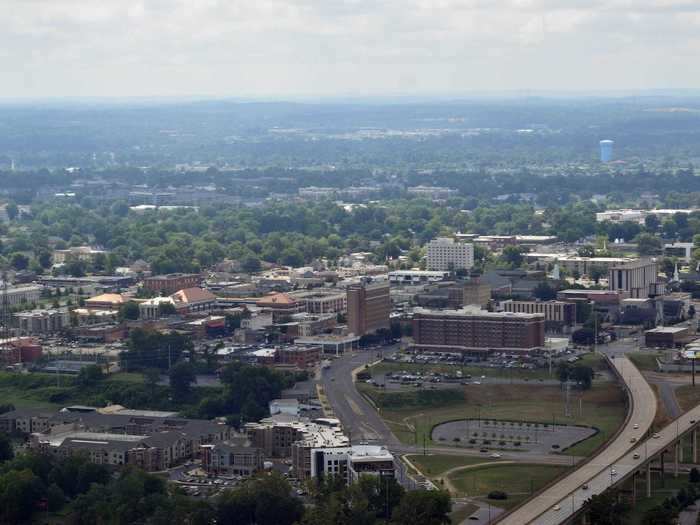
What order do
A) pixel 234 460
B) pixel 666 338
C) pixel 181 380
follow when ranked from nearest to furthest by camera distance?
pixel 234 460 → pixel 181 380 → pixel 666 338

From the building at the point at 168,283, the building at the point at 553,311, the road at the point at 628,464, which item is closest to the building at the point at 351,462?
the road at the point at 628,464

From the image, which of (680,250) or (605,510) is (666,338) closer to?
(605,510)

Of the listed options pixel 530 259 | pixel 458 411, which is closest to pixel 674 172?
pixel 530 259

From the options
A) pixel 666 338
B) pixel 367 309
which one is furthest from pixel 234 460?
pixel 367 309

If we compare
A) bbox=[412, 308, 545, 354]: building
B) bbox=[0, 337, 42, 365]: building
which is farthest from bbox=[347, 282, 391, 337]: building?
bbox=[0, 337, 42, 365]: building

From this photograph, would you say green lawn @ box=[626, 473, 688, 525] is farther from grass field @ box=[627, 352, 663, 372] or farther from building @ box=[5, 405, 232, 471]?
grass field @ box=[627, 352, 663, 372]

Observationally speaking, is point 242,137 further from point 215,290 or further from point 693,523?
point 693,523
